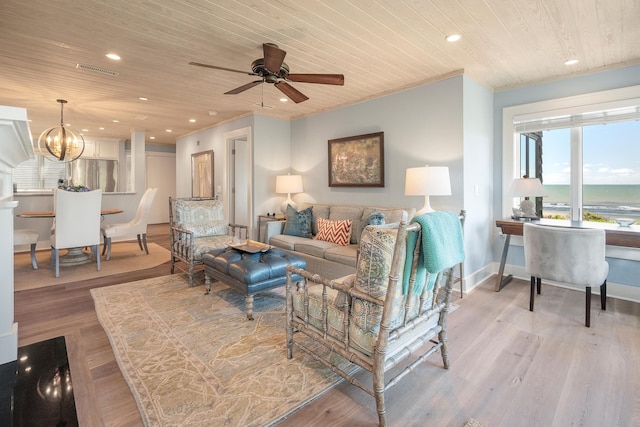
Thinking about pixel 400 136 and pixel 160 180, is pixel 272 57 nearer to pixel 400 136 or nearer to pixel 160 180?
pixel 400 136

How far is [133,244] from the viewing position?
615 cm

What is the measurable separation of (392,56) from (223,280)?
277 centimetres

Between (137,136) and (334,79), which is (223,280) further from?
(137,136)

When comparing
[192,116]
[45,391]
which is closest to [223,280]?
[45,391]

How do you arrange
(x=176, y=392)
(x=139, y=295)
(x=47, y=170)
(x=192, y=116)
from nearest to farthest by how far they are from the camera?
1. (x=176, y=392)
2. (x=139, y=295)
3. (x=192, y=116)
4. (x=47, y=170)

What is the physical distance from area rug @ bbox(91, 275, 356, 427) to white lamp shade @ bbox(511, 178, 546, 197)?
9.50 feet

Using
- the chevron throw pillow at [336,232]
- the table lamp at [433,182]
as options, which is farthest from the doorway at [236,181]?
the table lamp at [433,182]

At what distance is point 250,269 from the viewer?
8.73ft

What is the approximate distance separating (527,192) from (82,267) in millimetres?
6024

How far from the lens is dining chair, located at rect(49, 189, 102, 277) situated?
3924 mm

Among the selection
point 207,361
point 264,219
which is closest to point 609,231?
point 207,361

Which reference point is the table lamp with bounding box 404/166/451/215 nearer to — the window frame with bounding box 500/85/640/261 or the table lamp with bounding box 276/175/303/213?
Result: the window frame with bounding box 500/85/640/261

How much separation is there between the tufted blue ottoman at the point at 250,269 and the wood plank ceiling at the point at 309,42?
6.54 ft

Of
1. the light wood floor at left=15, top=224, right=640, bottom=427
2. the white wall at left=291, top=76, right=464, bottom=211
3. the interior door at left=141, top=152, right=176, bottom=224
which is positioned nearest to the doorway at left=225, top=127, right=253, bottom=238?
the white wall at left=291, top=76, right=464, bottom=211
